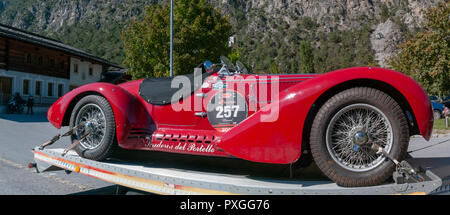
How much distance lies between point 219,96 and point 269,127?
0.94 m

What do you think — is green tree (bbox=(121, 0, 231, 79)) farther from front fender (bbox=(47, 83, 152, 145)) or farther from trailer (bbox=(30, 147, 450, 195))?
trailer (bbox=(30, 147, 450, 195))

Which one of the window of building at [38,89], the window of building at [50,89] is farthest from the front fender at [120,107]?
the window of building at [50,89]

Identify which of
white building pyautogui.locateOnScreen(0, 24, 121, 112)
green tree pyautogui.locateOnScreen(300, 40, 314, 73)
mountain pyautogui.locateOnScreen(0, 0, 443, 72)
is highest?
mountain pyautogui.locateOnScreen(0, 0, 443, 72)

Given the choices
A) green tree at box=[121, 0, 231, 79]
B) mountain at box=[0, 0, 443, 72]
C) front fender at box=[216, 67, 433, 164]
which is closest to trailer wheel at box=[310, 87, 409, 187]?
front fender at box=[216, 67, 433, 164]

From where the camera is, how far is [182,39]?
21.3 m

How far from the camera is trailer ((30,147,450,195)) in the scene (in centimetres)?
223

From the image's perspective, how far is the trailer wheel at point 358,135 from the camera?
2426mm

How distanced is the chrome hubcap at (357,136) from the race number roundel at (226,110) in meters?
1.00

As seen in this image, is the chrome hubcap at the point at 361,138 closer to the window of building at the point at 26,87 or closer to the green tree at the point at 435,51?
the green tree at the point at 435,51

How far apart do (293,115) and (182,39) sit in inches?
772

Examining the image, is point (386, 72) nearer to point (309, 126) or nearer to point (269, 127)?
point (309, 126)

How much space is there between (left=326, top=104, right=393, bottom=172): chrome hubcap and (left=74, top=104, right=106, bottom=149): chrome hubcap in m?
2.60

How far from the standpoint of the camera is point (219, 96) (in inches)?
133

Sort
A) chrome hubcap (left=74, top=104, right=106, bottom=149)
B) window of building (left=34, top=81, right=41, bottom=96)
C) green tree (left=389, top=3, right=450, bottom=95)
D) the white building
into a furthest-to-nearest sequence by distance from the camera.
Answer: window of building (left=34, top=81, right=41, bottom=96) → the white building → green tree (left=389, top=3, right=450, bottom=95) → chrome hubcap (left=74, top=104, right=106, bottom=149)
